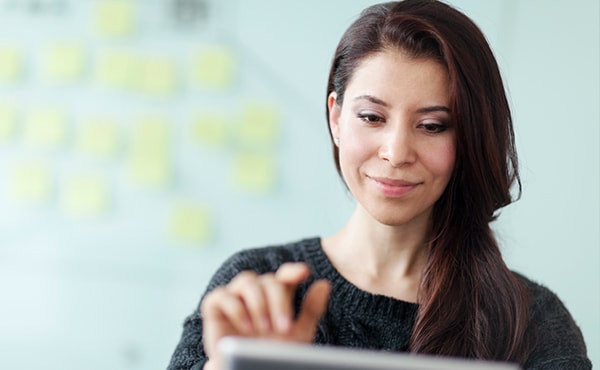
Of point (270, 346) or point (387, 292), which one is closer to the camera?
point (270, 346)

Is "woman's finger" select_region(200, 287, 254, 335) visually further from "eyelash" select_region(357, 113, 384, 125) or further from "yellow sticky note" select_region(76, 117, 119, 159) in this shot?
"yellow sticky note" select_region(76, 117, 119, 159)

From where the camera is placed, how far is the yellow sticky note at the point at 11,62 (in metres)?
2.11

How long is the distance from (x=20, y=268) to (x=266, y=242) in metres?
0.60

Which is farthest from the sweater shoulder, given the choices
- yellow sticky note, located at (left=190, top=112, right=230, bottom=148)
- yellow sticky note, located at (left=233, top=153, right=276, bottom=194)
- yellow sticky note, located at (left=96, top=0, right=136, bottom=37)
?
yellow sticky note, located at (left=96, top=0, right=136, bottom=37)

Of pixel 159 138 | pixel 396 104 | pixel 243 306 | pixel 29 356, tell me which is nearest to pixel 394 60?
pixel 396 104

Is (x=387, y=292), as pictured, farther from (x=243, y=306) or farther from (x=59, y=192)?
(x=59, y=192)

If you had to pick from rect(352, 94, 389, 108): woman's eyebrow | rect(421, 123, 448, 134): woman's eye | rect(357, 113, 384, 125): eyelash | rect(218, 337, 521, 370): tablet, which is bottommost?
rect(218, 337, 521, 370): tablet

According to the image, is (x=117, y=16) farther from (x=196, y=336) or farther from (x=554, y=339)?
(x=554, y=339)

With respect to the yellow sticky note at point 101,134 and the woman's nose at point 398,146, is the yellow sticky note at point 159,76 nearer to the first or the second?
the yellow sticky note at point 101,134

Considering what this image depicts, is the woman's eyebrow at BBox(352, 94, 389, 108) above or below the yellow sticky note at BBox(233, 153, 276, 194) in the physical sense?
above

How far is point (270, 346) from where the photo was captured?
0.58 metres

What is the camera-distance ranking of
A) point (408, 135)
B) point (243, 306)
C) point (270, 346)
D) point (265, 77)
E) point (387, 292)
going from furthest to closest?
point (265, 77)
point (387, 292)
point (408, 135)
point (243, 306)
point (270, 346)

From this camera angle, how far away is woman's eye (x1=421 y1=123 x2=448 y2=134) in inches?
51.1

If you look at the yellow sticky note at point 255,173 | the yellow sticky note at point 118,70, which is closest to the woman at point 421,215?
the yellow sticky note at point 255,173
